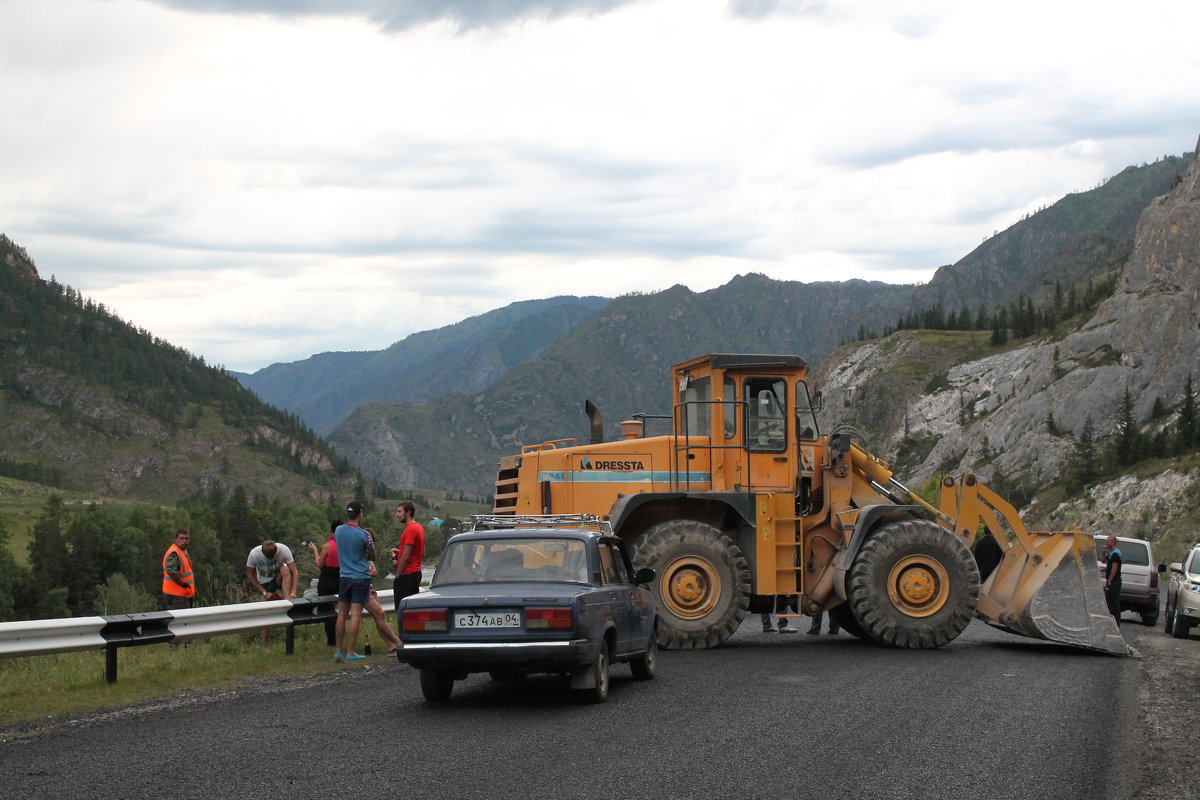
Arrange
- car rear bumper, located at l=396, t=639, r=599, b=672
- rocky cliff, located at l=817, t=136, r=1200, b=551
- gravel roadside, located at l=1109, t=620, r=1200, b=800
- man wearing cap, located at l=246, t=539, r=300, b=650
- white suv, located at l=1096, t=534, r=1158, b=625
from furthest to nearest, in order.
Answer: rocky cliff, located at l=817, t=136, r=1200, b=551 → white suv, located at l=1096, t=534, r=1158, b=625 → man wearing cap, located at l=246, t=539, r=300, b=650 → car rear bumper, located at l=396, t=639, r=599, b=672 → gravel roadside, located at l=1109, t=620, r=1200, b=800

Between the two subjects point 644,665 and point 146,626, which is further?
point 146,626

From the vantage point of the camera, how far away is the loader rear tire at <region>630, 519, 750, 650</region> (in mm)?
16656

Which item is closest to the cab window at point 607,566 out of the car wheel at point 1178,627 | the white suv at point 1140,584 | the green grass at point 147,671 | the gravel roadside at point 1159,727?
the green grass at point 147,671

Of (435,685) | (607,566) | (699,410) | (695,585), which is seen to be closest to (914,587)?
(695,585)

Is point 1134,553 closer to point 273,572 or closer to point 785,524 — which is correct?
point 785,524

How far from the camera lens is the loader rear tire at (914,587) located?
1686 centimetres

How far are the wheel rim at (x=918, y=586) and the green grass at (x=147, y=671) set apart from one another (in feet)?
22.1

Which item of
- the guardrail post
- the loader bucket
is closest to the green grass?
the guardrail post

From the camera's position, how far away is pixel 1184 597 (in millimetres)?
22359

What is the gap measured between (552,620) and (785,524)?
6.89 meters

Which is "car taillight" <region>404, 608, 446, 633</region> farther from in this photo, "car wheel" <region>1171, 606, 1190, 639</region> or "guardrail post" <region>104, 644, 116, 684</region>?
"car wheel" <region>1171, 606, 1190, 639</region>

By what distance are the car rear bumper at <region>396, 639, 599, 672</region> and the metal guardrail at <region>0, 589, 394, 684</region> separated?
381 cm

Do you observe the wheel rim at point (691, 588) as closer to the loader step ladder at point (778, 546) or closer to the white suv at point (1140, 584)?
the loader step ladder at point (778, 546)

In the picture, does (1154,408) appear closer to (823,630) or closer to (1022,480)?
(1022,480)
